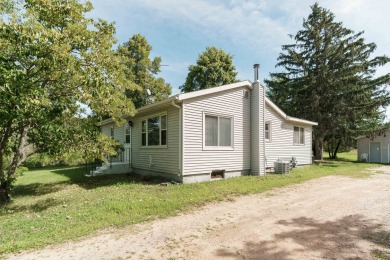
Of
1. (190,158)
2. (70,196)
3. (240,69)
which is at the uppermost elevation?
(240,69)

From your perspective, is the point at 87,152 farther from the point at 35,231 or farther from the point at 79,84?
the point at 35,231

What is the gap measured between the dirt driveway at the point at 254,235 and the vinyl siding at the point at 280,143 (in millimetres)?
6561

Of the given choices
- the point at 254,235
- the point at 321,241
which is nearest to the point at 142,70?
the point at 254,235

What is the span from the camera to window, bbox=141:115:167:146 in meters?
10.8

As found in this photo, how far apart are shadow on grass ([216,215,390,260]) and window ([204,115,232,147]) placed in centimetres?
546

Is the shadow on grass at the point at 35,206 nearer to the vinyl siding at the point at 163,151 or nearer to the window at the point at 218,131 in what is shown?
the vinyl siding at the point at 163,151

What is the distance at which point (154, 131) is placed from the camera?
11.4 m

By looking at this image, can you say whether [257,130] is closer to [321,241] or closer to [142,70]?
[321,241]

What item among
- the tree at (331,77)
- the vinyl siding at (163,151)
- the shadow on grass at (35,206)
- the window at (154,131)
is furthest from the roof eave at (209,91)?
the tree at (331,77)

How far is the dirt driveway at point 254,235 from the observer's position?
3873mm

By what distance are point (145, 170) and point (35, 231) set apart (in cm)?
691

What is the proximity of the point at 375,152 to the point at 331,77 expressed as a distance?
352 inches

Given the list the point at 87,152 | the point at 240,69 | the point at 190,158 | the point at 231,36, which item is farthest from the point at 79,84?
the point at 240,69

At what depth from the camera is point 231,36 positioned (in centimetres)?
1558
